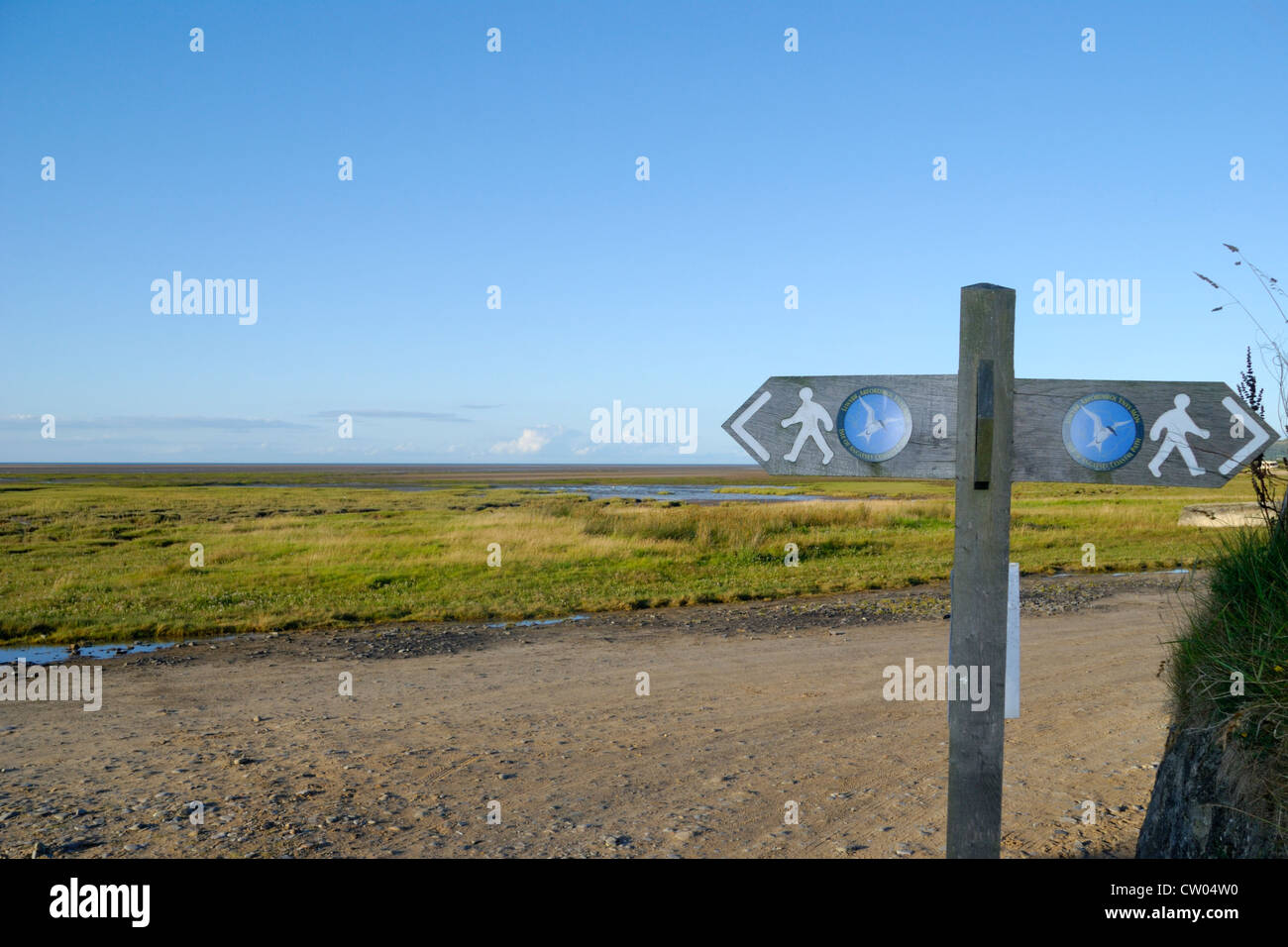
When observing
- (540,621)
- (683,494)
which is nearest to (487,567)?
(540,621)

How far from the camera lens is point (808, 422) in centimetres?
328

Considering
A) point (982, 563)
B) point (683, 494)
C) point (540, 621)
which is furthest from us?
point (683, 494)

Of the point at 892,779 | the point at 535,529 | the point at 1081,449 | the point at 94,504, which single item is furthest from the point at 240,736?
the point at 94,504

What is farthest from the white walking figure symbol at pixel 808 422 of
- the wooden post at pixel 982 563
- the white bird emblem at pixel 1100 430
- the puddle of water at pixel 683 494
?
the puddle of water at pixel 683 494

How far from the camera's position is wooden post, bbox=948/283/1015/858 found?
2.84 m

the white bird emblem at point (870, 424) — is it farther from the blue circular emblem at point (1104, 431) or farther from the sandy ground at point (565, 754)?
the sandy ground at point (565, 754)

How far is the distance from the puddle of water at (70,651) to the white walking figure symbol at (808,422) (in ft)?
39.1

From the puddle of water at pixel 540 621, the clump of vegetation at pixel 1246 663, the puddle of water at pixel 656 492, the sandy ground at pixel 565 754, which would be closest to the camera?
the clump of vegetation at pixel 1246 663

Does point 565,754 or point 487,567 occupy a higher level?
point 565,754

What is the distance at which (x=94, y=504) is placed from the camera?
176 feet

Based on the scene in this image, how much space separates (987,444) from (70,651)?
1386 cm

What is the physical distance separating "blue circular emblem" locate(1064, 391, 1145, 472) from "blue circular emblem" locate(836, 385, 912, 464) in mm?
556

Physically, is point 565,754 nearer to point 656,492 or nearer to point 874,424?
point 874,424

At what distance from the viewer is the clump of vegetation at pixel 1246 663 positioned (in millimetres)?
3082
